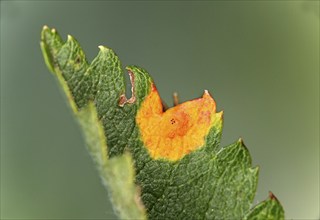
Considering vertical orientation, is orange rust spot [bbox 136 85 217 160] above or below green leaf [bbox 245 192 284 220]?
above

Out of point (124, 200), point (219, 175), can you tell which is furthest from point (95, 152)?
point (219, 175)

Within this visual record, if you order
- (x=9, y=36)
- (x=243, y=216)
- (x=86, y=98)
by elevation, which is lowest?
(x=243, y=216)

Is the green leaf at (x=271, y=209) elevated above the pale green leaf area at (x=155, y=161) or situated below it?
below

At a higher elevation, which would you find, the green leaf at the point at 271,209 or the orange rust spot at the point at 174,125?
the orange rust spot at the point at 174,125

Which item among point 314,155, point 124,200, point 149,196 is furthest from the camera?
point 314,155

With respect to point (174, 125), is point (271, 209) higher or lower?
lower

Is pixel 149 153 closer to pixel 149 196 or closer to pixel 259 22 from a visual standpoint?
pixel 149 196
